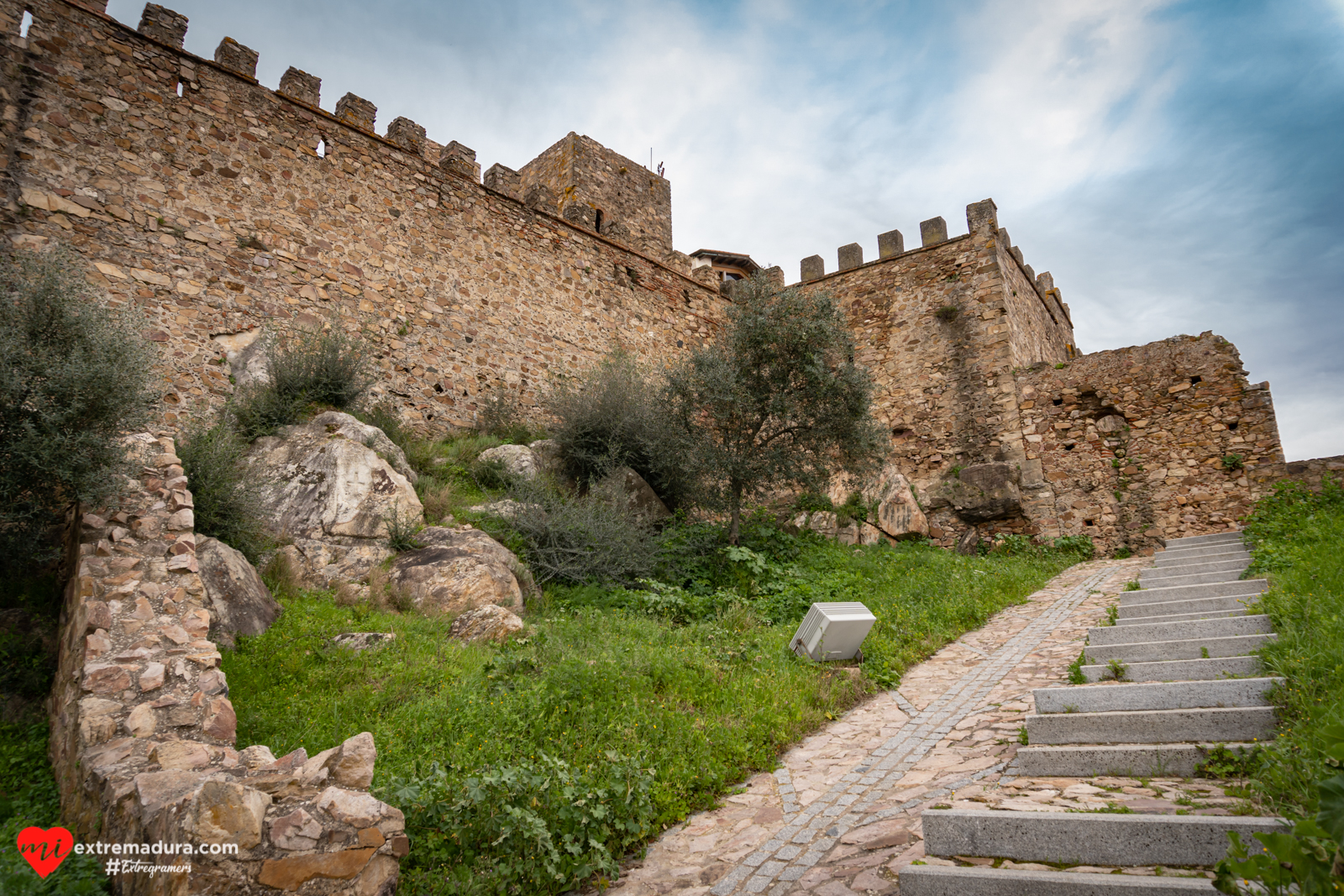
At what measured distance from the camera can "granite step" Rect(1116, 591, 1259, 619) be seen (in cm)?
585

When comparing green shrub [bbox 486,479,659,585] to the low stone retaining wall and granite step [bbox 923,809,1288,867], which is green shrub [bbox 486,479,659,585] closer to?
the low stone retaining wall

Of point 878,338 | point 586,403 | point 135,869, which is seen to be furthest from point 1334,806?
point 878,338

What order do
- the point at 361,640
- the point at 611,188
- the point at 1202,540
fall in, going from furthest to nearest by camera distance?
the point at 611,188
the point at 1202,540
the point at 361,640

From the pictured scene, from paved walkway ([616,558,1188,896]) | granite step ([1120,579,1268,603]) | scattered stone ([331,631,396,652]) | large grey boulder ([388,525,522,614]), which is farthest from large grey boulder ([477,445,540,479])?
granite step ([1120,579,1268,603])

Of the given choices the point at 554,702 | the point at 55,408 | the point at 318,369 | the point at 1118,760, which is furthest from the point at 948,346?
the point at 55,408

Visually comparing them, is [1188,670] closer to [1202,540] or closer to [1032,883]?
[1032,883]

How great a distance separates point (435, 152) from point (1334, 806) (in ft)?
41.6

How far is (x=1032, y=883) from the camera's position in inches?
105

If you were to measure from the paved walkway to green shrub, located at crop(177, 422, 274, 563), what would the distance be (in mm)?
4775

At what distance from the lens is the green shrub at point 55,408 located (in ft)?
15.4

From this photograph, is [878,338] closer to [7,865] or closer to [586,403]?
[586,403]

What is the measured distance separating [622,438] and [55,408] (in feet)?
22.2

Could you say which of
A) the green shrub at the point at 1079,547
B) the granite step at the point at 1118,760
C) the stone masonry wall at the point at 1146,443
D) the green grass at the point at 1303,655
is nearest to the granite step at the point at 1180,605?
the green grass at the point at 1303,655

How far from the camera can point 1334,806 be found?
6.08 ft
